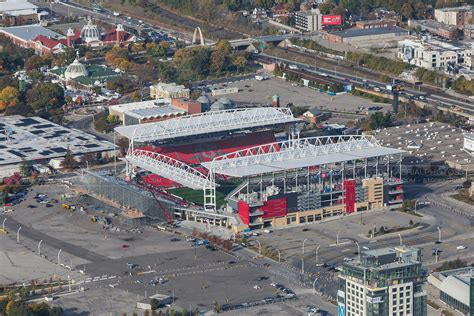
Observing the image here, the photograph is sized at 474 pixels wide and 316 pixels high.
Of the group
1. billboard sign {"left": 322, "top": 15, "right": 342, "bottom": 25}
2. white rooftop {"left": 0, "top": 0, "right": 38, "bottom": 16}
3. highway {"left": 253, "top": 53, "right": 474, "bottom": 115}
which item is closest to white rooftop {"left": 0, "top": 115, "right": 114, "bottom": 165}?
highway {"left": 253, "top": 53, "right": 474, "bottom": 115}

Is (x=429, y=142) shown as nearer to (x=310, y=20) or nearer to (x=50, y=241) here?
(x=50, y=241)

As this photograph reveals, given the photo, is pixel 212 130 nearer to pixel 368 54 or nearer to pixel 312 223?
pixel 312 223

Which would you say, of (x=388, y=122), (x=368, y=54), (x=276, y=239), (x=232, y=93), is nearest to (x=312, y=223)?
(x=276, y=239)

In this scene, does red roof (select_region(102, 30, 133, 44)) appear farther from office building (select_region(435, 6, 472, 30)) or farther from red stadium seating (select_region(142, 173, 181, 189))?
red stadium seating (select_region(142, 173, 181, 189))

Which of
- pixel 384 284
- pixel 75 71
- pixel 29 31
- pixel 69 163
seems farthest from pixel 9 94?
pixel 384 284

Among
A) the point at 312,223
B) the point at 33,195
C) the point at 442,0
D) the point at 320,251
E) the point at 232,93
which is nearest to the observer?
the point at 320,251

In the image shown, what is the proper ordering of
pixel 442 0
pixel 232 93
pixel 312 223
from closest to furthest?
pixel 312 223 → pixel 232 93 → pixel 442 0

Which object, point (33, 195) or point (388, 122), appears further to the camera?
point (388, 122)

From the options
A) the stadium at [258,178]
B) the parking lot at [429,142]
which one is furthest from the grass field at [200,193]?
the parking lot at [429,142]
